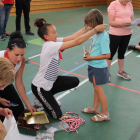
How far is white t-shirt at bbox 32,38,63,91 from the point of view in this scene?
196cm

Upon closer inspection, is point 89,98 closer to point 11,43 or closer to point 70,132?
point 70,132

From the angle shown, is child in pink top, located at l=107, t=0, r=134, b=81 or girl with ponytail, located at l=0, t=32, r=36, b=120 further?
child in pink top, located at l=107, t=0, r=134, b=81

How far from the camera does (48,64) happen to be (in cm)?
207

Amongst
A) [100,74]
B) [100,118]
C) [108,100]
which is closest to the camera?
[100,74]

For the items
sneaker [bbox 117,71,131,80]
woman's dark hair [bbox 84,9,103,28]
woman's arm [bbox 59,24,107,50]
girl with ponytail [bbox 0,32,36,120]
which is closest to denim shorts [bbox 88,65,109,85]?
woman's arm [bbox 59,24,107,50]

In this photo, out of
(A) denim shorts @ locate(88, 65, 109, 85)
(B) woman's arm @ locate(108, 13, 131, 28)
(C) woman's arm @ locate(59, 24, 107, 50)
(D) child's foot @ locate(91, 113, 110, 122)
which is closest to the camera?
(C) woman's arm @ locate(59, 24, 107, 50)

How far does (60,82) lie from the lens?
2.38 metres

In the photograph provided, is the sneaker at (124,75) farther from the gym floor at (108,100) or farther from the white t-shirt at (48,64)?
the white t-shirt at (48,64)

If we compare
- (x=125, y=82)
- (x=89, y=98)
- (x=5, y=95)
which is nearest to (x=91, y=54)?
(x=89, y=98)

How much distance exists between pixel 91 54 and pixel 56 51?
1.39 feet

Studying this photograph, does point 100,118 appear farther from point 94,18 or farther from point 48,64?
point 94,18

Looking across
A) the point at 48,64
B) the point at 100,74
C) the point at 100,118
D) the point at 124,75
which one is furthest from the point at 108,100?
the point at 48,64

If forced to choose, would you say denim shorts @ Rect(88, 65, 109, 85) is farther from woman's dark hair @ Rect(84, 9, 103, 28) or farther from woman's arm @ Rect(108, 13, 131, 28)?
woman's arm @ Rect(108, 13, 131, 28)

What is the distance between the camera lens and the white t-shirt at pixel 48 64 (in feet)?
6.45
